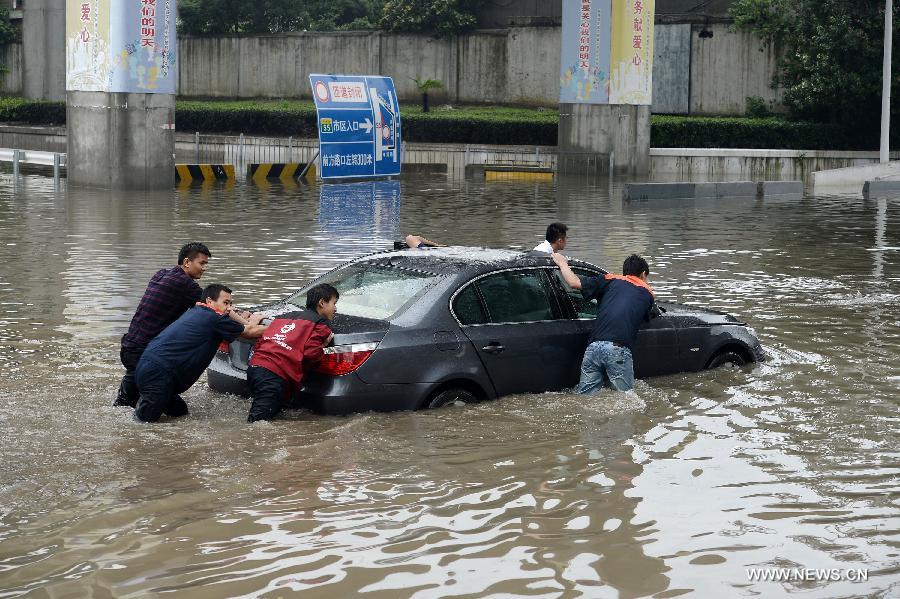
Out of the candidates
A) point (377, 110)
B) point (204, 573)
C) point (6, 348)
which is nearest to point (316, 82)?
point (377, 110)

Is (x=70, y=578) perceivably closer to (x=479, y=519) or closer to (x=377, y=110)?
(x=479, y=519)

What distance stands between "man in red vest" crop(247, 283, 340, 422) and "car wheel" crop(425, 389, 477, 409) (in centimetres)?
85

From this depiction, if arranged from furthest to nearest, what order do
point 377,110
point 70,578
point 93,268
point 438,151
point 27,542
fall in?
point 438,151 → point 377,110 → point 93,268 → point 27,542 → point 70,578

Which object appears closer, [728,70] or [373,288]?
[373,288]

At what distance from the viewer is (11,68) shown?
5459cm

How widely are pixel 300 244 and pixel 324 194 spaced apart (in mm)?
10240

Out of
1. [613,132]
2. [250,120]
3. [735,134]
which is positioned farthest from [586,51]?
[250,120]

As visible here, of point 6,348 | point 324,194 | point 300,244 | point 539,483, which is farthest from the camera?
point 324,194

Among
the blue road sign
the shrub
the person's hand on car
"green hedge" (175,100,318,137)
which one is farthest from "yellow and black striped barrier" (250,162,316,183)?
the person's hand on car

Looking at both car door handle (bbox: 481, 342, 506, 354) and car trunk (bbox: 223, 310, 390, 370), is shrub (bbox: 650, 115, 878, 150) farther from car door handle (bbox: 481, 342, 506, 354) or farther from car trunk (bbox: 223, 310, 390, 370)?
car trunk (bbox: 223, 310, 390, 370)

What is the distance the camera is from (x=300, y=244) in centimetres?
2006

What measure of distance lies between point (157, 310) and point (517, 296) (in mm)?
2523

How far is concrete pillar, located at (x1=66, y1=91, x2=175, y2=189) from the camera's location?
97.1 feet

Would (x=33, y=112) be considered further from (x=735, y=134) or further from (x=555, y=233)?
(x=555, y=233)
